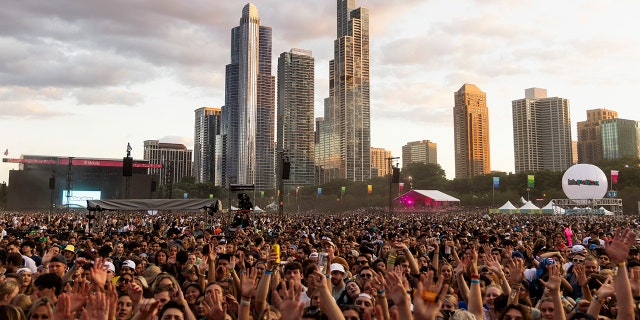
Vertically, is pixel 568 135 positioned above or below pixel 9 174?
above

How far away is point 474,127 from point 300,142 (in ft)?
209

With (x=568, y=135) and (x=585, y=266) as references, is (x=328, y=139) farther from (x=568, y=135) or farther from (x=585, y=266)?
(x=585, y=266)

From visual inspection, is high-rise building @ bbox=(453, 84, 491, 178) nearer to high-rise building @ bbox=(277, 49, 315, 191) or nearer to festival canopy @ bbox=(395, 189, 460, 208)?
high-rise building @ bbox=(277, 49, 315, 191)

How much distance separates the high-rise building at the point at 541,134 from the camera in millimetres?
160375

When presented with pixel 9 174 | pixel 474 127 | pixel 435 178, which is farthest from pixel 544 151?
pixel 9 174

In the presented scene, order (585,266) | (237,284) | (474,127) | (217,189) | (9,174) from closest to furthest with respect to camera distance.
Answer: (237,284) < (585,266) < (9,174) < (217,189) < (474,127)

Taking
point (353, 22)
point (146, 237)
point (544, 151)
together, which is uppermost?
point (353, 22)

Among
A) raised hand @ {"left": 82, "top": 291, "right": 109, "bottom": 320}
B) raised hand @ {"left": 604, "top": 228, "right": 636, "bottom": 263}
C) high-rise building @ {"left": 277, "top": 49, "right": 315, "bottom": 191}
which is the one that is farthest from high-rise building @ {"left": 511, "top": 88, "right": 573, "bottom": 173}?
raised hand @ {"left": 82, "top": 291, "right": 109, "bottom": 320}

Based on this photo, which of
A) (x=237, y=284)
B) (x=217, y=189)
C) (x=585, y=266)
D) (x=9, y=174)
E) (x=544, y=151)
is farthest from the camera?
(x=544, y=151)

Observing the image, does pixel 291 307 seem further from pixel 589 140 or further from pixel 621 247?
pixel 589 140

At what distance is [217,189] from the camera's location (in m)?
131

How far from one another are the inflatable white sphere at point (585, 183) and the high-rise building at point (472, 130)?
129 m

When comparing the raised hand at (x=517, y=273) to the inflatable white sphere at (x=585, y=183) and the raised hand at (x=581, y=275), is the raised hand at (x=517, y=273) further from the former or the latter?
the inflatable white sphere at (x=585, y=183)

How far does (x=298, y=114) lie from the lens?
17312cm
